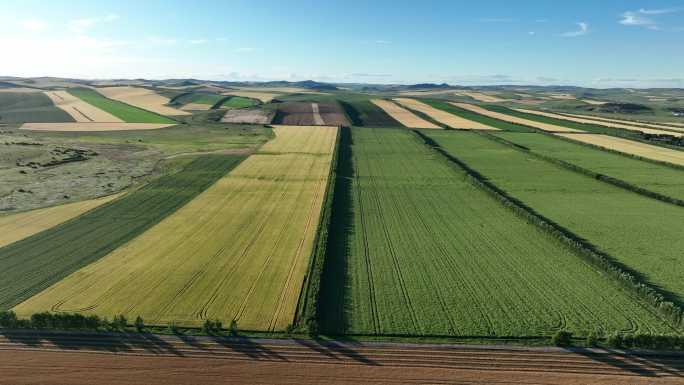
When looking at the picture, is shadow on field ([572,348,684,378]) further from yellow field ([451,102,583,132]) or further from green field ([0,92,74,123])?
green field ([0,92,74,123])

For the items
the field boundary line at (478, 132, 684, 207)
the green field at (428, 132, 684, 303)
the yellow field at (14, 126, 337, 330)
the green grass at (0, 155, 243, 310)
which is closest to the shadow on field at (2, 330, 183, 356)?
the yellow field at (14, 126, 337, 330)

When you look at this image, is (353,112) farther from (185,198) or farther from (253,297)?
(253,297)

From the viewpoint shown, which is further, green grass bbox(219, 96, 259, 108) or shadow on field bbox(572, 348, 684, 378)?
green grass bbox(219, 96, 259, 108)

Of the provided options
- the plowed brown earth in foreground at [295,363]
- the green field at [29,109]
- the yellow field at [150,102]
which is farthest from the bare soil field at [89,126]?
the plowed brown earth in foreground at [295,363]

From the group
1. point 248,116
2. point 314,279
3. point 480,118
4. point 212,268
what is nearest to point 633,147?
point 480,118

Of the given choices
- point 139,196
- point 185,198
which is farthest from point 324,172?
point 139,196

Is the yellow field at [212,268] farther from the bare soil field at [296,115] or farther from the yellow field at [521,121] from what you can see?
the yellow field at [521,121]

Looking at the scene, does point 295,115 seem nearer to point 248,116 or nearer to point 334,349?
point 248,116
